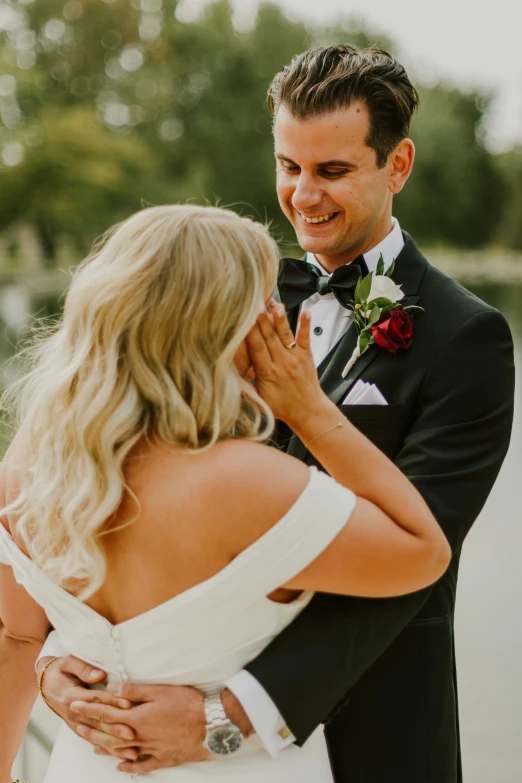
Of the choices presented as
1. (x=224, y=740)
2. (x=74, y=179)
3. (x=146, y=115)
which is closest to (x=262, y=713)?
(x=224, y=740)

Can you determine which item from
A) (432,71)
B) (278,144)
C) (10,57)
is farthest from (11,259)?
(278,144)

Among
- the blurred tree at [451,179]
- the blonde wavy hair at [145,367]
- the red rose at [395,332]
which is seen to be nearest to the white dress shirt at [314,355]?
the red rose at [395,332]

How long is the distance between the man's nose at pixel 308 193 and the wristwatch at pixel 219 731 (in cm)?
126

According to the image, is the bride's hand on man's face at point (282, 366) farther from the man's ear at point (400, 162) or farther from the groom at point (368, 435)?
the man's ear at point (400, 162)

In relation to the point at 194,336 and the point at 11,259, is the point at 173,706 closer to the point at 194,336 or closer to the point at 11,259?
the point at 194,336

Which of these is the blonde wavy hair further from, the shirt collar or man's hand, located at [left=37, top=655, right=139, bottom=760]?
the shirt collar

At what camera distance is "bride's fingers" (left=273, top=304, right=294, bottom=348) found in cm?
173

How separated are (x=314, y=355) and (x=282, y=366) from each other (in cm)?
66

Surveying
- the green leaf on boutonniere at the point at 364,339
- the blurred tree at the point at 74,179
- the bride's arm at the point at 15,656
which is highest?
the green leaf on boutonniere at the point at 364,339

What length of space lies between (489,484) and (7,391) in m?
1.07

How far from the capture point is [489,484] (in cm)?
209

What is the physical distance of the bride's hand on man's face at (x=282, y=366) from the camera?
1.73 meters

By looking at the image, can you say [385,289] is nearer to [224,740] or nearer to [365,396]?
[365,396]

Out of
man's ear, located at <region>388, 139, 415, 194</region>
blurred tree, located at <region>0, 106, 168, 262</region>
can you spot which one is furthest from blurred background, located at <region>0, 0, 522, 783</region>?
man's ear, located at <region>388, 139, 415, 194</region>
